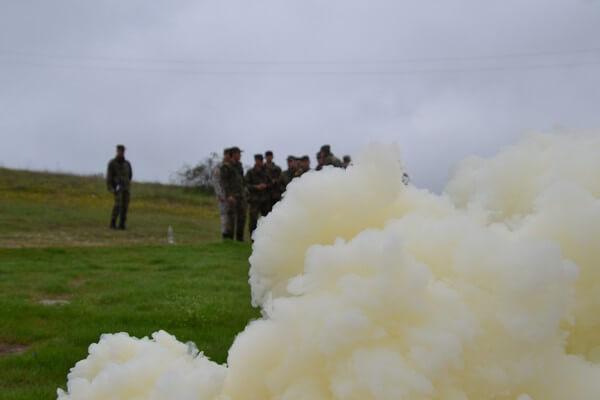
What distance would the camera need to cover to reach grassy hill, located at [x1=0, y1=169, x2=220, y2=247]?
642 inches

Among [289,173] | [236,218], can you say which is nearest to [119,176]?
[236,218]

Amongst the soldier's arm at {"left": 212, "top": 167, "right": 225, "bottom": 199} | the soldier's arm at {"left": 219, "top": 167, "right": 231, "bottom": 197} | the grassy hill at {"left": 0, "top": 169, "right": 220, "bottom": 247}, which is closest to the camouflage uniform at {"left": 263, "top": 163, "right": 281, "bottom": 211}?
the soldier's arm at {"left": 219, "top": 167, "right": 231, "bottom": 197}

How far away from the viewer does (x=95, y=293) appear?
8227mm

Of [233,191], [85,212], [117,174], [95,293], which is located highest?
[117,174]

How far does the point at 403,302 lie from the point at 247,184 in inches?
529

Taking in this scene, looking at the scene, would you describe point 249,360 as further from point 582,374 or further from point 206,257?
point 206,257

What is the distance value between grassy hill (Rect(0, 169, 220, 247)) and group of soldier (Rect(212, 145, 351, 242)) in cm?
272

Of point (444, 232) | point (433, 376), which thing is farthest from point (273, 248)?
point (433, 376)

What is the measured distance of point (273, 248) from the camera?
1863mm

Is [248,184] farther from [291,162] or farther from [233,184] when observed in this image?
[291,162]

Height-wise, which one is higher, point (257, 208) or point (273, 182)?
point (273, 182)

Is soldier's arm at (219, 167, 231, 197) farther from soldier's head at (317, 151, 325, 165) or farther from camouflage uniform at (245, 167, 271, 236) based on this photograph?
soldier's head at (317, 151, 325, 165)

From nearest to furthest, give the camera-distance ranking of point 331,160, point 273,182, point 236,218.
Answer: point 331,160, point 273,182, point 236,218

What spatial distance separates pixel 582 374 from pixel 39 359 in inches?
179
